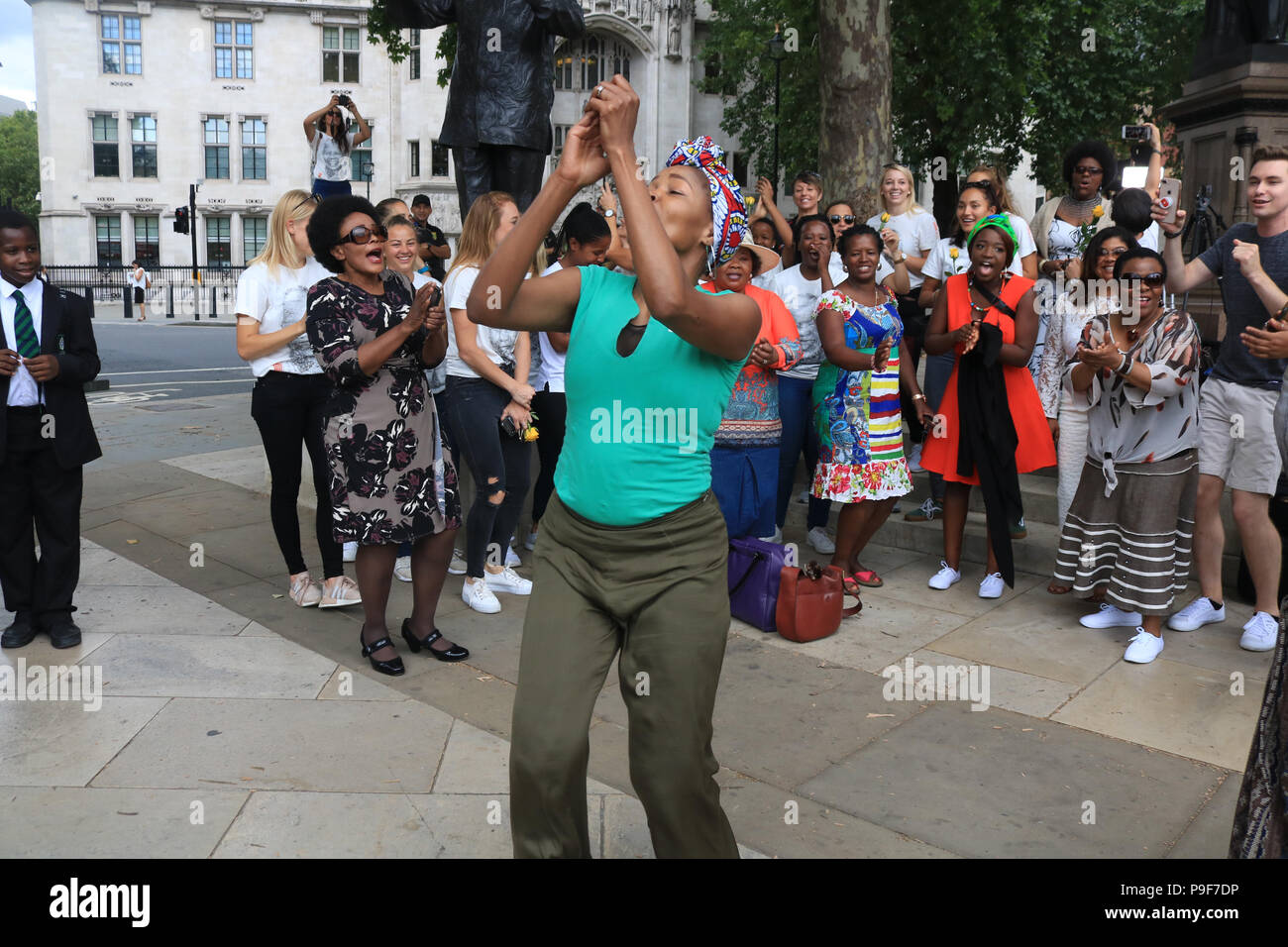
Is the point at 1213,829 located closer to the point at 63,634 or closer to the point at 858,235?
the point at 858,235

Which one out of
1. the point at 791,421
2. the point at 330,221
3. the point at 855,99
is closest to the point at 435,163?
the point at 855,99

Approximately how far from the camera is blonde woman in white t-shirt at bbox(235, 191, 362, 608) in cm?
570

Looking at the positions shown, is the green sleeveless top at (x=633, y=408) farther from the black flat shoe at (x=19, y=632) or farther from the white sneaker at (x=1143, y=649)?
the black flat shoe at (x=19, y=632)

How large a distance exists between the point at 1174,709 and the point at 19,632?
5241 mm

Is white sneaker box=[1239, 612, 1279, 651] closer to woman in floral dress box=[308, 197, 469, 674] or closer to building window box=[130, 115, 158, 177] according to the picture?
woman in floral dress box=[308, 197, 469, 674]

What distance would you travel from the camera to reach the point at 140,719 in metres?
4.46

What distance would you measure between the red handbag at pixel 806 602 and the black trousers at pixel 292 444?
2.33 meters

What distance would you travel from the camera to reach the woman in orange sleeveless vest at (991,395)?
6.35m

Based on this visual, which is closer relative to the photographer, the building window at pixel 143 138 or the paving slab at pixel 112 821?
the paving slab at pixel 112 821

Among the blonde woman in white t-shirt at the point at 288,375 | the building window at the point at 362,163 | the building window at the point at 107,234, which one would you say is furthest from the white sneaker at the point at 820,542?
the building window at the point at 107,234

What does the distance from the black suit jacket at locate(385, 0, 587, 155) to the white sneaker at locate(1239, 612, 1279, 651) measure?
16.5 feet

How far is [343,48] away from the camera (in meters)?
47.1

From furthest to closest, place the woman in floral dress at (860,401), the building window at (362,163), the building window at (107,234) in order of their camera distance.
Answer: the building window at (107,234), the building window at (362,163), the woman in floral dress at (860,401)
